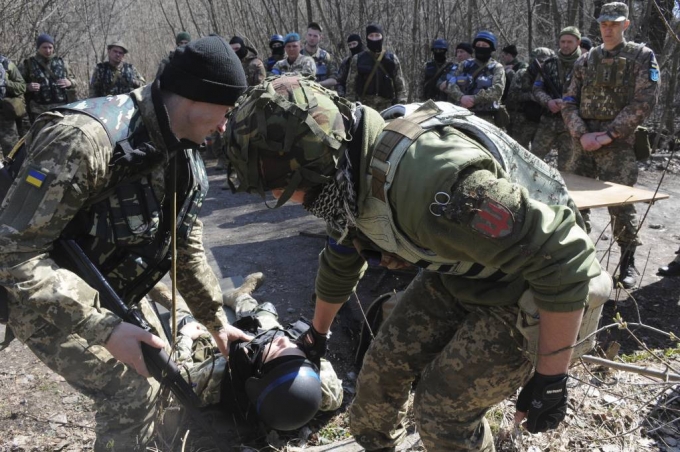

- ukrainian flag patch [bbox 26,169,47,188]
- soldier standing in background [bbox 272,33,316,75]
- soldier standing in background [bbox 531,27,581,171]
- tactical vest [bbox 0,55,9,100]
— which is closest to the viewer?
ukrainian flag patch [bbox 26,169,47,188]

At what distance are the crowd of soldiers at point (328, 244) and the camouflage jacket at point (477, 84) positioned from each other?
5.24 m

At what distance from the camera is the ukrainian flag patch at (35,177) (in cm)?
186

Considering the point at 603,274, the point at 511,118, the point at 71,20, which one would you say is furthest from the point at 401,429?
the point at 71,20

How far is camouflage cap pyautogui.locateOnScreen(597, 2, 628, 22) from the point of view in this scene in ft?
15.4

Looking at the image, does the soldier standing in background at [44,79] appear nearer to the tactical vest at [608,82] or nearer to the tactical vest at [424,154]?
the tactical vest at [608,82]

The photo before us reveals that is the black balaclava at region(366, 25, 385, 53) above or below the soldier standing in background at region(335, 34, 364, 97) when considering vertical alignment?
above

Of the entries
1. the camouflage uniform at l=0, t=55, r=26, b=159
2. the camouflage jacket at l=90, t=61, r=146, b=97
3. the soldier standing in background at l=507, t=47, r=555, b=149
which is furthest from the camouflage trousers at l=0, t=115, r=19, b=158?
the soldier standing in background at l=507, t=47, r=555, b=149

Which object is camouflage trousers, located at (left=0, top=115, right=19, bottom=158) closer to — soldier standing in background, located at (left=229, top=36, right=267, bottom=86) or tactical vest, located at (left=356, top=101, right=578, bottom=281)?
soldier standing in background, located at (left=229, top=36, right=267, bottom=86)

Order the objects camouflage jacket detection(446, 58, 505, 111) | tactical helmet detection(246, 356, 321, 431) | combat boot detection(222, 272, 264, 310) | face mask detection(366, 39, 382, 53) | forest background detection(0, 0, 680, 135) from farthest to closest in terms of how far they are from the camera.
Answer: forest background detection(0, 0, 680, 135) → face mask detection(366, 39, 382, 53) → camouflage jacket detection(446, 58, 505, 111) → combat boot detection(222, 272, 264, 310) → tactical helmet detection(246, 356, 321, 431)

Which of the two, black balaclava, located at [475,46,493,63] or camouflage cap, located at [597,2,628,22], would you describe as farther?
black balaclava, located at [475,46,493,63]

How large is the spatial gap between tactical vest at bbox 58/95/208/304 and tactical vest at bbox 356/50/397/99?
5.80 m

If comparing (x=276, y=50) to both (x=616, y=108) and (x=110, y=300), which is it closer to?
(x=616, y=108)

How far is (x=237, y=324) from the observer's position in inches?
121

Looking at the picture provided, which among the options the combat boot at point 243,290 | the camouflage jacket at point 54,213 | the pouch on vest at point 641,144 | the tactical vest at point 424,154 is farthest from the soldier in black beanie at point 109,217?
the pouch on vest at point 641,144
